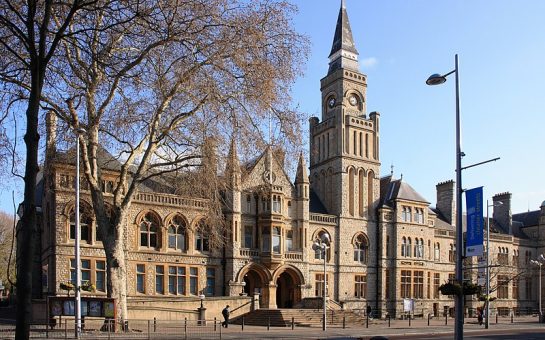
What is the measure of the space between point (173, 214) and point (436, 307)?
91.8 feet

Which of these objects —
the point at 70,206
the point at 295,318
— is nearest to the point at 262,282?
the point at 295,318

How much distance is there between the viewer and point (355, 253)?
5169 centimetres

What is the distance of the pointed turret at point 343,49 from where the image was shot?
5394cm

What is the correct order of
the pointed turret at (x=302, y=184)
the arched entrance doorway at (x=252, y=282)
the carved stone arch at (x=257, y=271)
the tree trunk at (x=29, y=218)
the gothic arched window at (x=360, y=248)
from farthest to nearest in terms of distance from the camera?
the gothic arched window at (x=360, y=248) → the pointed turret at (x=302, y=184) → the arched entrance doorway at (x=252, y=282) → the carved stone arch at (x=257, y=271) → the tree trunk at (x=29, y=218)

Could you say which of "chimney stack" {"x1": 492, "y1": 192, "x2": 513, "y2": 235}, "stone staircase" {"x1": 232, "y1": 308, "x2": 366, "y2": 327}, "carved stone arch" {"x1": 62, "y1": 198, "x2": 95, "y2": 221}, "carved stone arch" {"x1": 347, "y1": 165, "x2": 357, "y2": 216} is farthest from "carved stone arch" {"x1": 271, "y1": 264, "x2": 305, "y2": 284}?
"chimney stack" {"x1": 492, "y1": 192, "x2": 513, "y2": 235}

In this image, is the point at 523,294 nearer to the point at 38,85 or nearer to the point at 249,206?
the point at 249,206

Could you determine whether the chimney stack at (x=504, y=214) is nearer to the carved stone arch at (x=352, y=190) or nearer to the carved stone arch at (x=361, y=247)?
the carved stone arch at (x=361, y=247)

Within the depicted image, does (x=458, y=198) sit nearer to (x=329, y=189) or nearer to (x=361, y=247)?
(x=329, y=189)

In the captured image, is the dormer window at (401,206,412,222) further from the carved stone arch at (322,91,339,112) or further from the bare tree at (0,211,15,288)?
the bare tree at (0,211,15,288)

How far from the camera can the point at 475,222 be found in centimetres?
1623

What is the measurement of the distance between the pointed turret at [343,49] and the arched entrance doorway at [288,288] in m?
19.2

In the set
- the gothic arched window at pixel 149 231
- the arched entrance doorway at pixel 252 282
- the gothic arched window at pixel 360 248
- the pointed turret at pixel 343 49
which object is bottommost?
the arched entrance doorway at pixel 252 282

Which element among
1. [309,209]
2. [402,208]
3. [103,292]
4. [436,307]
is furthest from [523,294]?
[103,292]

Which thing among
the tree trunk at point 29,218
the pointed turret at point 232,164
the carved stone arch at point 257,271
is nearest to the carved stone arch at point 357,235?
the carved stone arch at point 257,271
